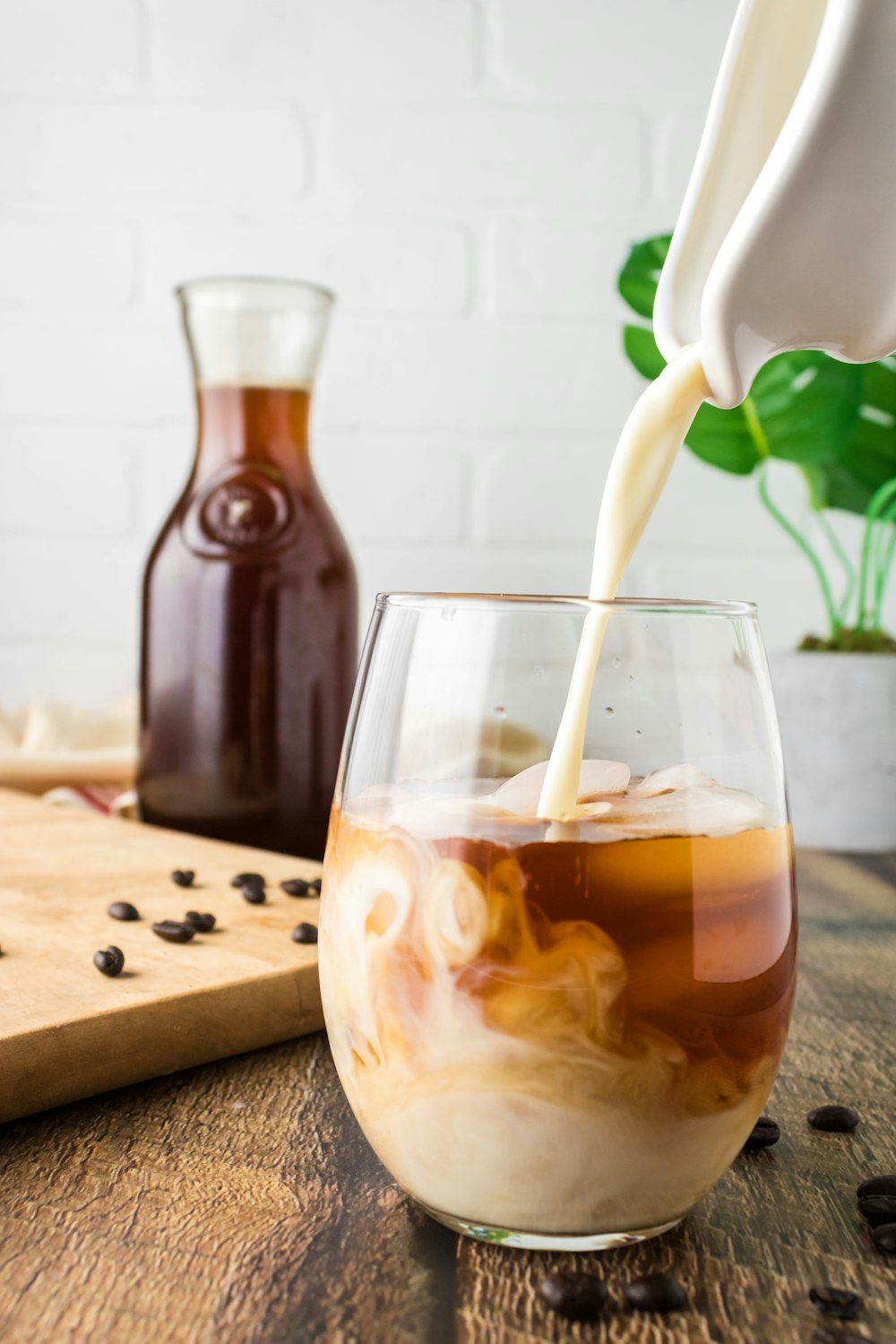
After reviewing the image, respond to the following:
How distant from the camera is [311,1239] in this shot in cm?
→ 52

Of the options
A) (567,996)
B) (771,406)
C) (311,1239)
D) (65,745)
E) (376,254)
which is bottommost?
(65,745)

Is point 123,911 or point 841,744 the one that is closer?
point 123,911

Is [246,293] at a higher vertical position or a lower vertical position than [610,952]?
higher

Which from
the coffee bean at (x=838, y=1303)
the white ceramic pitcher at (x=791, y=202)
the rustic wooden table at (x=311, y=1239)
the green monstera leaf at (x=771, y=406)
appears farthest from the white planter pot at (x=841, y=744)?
the coffee bean at (x=838, y=1303)

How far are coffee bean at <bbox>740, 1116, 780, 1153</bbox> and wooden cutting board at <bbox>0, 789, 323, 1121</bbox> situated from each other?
0.87 ft

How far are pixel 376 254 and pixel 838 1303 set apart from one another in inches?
62.9

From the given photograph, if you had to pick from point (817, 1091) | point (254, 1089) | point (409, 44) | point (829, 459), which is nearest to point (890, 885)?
point (829, 459)

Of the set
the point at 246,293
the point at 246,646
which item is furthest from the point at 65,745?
the point at 246,293

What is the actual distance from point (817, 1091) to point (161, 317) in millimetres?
1500

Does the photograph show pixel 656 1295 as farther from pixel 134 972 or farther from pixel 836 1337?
pixel 134 972

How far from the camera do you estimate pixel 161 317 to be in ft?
6.06

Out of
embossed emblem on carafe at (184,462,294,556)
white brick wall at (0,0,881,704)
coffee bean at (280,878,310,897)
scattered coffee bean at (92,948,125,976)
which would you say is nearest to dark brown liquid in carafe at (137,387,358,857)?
embossed emblem on carafe at (184,462,294,556)

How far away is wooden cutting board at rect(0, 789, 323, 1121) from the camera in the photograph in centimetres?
64

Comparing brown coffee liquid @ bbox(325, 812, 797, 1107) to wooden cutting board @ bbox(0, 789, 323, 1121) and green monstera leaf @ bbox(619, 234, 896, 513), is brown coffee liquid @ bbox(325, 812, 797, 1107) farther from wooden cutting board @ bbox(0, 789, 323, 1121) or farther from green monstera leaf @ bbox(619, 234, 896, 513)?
green monstera leaf @ bbox(619, 234, 896, 513)
